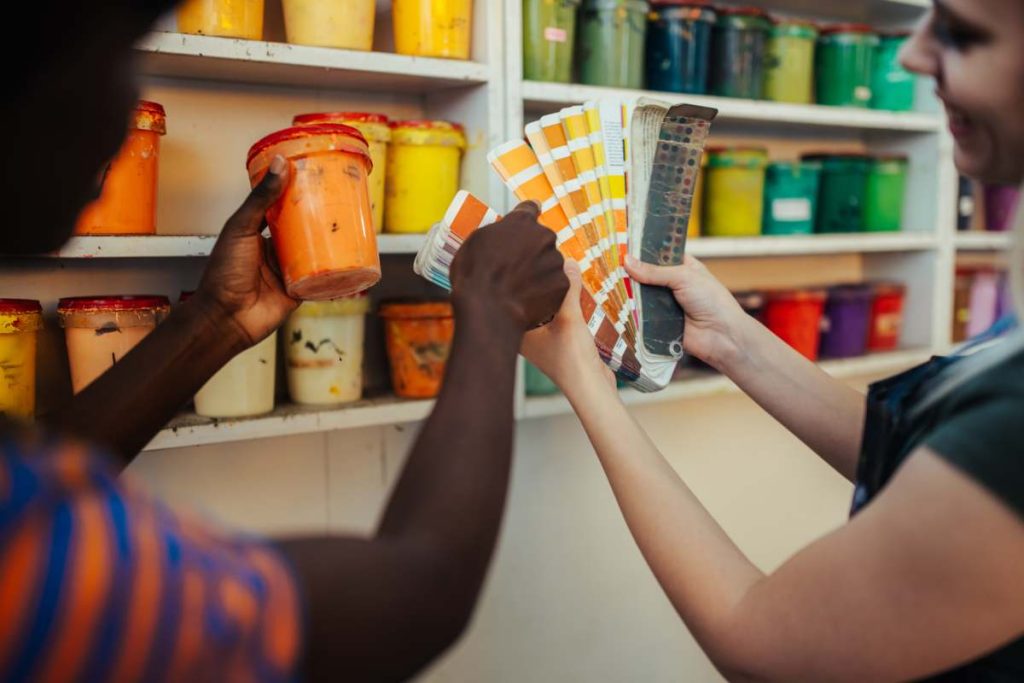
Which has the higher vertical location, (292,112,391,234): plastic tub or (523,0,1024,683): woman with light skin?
(292,112,391,234): plastic tub

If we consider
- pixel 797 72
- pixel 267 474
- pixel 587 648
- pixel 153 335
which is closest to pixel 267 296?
pixel 153 335

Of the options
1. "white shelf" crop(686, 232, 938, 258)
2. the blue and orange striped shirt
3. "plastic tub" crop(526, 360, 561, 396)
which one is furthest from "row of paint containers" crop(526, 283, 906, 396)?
the blue and orange striped shirt

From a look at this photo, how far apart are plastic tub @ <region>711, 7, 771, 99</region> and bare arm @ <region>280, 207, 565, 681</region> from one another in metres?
1.23

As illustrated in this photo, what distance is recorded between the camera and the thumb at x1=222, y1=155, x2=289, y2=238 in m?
1.15

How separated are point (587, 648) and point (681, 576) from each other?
1.22 metres

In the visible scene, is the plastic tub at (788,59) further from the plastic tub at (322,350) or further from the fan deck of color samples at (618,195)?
the plastic tub at (322,350)

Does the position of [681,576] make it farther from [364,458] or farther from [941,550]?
[364,458]

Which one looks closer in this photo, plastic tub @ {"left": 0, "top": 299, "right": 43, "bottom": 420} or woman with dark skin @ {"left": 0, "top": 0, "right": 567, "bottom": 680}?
woman with dark skin @ {"left": 0, "top": 0, "right": 567, "bottom": 680}

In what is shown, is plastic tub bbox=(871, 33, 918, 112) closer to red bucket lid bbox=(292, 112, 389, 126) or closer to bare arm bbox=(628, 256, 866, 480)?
bare arm bbox=(628, 256, 866, 480)

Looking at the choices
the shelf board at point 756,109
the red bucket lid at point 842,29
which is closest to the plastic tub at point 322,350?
the shelf board at point 756,109

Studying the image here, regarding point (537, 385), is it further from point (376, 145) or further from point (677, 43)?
point (677, 43)

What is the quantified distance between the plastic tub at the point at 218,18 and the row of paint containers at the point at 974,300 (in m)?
1.86

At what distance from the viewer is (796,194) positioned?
204 centimetres

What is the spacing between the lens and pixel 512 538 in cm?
196
